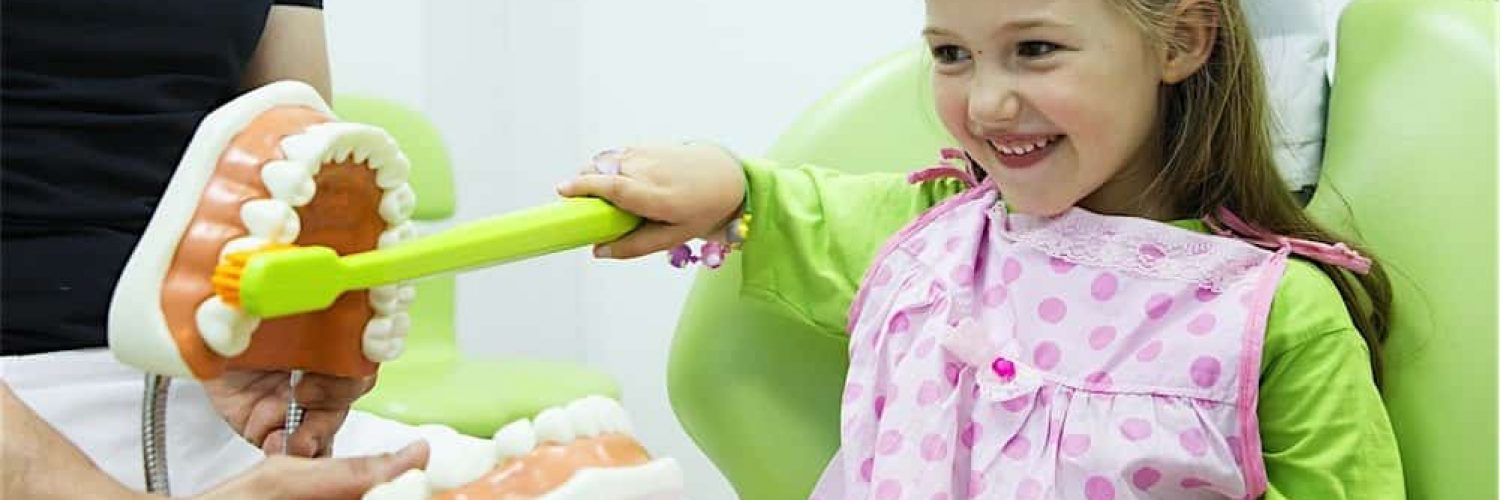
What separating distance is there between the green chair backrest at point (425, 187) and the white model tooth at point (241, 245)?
117 cm

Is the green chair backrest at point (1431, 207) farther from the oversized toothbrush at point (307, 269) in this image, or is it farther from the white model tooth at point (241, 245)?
the white model tooth at point (241, 245)

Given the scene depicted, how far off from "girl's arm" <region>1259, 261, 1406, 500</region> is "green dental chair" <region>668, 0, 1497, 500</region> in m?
0.04

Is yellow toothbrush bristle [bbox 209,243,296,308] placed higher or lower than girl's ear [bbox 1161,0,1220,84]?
lower

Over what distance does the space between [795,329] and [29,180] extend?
421 mm

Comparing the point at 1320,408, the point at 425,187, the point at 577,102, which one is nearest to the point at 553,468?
the point at 1320,408

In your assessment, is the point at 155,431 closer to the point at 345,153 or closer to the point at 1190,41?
the point at 345,153

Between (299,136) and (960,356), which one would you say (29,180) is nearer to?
(299,136)

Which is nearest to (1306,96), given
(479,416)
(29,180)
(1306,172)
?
(1306,172)

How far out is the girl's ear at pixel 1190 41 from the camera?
2.51ft

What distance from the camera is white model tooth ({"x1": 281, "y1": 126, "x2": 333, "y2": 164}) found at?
1.86ft

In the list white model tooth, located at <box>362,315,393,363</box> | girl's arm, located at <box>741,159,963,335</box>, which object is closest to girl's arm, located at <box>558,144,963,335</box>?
girl's arm, located at <box>741,159,963,335</box>

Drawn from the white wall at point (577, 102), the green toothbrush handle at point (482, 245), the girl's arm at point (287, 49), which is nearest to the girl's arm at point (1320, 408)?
the green toothbrush handle at point (482, 245)

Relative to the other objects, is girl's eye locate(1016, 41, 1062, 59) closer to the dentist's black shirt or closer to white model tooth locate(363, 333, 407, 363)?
white model tooth locate(363, 333, 407, 363)

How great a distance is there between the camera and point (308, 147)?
1.86 ft
